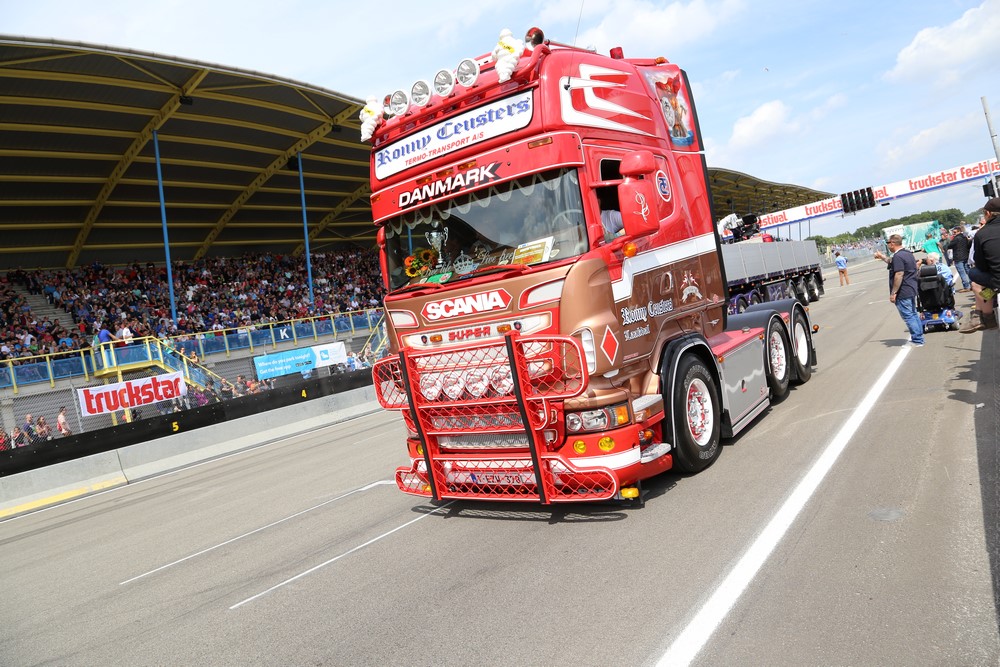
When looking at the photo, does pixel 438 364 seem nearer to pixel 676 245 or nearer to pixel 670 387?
pixel 670 387

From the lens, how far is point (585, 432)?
509cm

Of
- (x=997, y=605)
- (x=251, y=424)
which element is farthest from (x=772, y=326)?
(x=251, y=424)

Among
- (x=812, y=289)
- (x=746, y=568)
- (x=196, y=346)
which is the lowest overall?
(x=746, y=568)

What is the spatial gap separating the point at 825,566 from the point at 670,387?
2.01m

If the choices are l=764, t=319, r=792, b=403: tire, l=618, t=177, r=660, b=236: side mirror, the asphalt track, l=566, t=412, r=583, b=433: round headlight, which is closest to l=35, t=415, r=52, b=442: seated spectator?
the asphalt track

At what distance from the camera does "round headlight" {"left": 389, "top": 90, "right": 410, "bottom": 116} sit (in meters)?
6.30

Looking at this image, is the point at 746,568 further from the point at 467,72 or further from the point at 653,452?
the point at 467,72

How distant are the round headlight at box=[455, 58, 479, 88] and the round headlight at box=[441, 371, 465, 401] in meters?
2.52

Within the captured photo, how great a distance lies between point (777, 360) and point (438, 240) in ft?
16.8

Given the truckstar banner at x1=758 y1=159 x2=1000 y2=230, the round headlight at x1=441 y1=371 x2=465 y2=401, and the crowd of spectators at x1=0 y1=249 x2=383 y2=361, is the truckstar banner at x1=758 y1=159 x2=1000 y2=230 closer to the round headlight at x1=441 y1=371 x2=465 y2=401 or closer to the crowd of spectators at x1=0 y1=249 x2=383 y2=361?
the crowd of spectators at x1=0 y1=249 x2=383 y2=361

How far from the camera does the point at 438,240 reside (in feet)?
19.5

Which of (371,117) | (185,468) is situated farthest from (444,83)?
(185,468)

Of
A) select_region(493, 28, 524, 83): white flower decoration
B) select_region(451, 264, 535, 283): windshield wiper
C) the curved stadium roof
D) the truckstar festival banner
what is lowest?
the truckstar festival banner

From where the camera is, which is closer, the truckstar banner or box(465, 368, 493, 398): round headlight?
box(465, 368, 493, 398): round headlight
